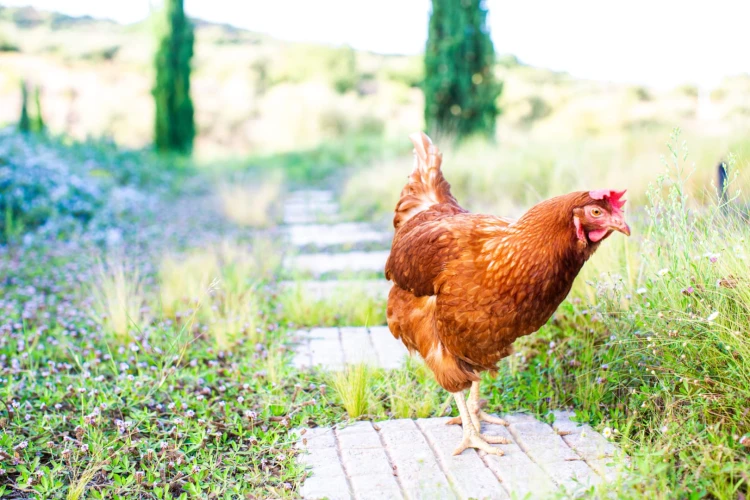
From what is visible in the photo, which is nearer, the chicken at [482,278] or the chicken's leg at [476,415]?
the chicken at [482,278]

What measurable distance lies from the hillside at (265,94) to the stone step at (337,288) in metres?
11.8

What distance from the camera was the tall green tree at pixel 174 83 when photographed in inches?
658

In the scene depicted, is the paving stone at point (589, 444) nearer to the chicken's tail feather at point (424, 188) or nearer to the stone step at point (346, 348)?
the stone step at point (346, 348)

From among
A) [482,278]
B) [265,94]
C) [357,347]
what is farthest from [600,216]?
[265,94]

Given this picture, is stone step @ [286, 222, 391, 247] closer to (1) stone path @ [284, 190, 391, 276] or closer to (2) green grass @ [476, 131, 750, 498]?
(1) stone path @ [284, 190, 391, 276]

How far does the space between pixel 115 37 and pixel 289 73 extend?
48.5 feet

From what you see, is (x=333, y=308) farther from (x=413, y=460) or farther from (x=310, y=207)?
(x=310, y=207)

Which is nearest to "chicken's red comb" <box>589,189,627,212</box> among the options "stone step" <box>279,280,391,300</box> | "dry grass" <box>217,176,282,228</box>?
"stone step" <box>279,280,391,300</box>

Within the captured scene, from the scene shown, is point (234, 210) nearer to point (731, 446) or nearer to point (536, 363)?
point (536, 363)

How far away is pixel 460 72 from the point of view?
12.7 metres

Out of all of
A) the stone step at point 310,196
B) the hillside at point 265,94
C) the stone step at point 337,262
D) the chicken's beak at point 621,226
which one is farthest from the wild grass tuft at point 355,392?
the hillside at point 265,94

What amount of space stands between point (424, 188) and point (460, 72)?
9856mm

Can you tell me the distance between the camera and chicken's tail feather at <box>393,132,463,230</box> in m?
3.45

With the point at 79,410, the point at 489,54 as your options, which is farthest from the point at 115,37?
the point at 79,410
